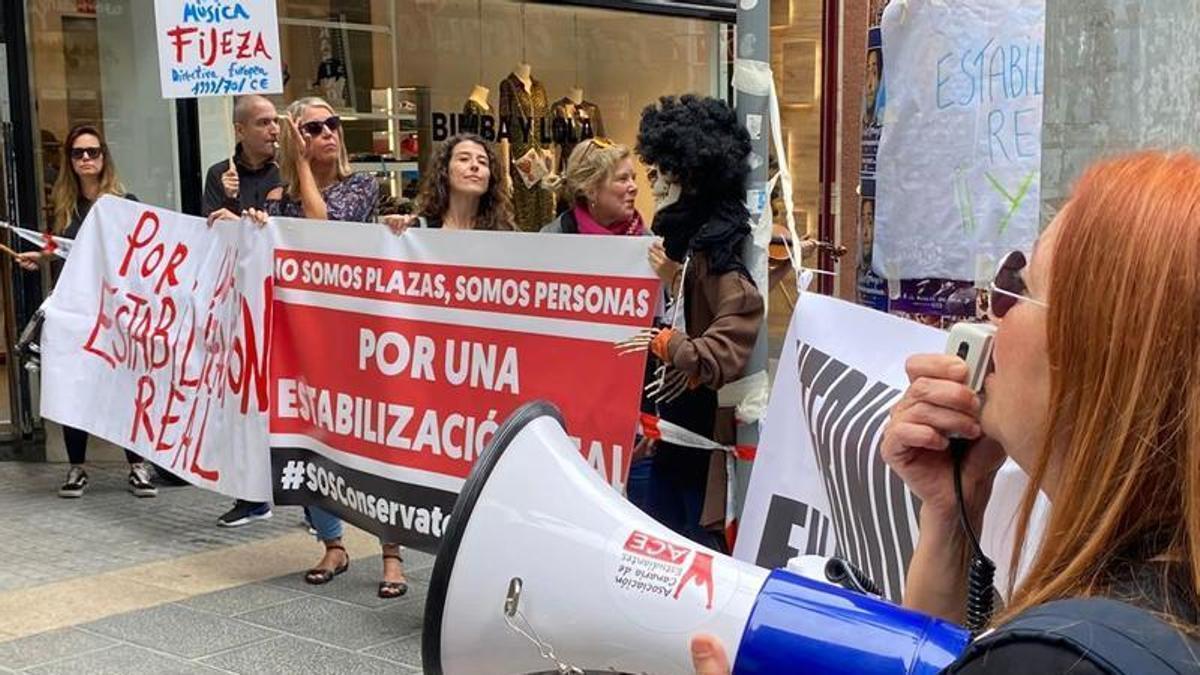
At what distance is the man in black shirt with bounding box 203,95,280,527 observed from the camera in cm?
682

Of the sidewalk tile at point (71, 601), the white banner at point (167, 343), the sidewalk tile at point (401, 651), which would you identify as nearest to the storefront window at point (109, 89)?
the white banner at point (167, 343)

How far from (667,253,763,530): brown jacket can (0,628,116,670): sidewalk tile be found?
2425 mm

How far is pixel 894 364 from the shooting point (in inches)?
110

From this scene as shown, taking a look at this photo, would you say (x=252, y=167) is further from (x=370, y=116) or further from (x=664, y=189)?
(x=664, y=189)

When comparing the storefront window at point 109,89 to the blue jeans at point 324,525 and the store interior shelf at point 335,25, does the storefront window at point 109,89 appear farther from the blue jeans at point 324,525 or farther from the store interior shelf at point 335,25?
the blue jeans at point 324,525

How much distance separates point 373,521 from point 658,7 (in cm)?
739

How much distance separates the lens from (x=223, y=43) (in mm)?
6098

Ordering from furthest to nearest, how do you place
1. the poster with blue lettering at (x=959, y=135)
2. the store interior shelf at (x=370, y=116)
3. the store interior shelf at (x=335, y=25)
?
the store interior shelf at (x=370, y=116), the store interior shelf at (x=335, y=25), the poster with blue lettering at (x=959, y=135)

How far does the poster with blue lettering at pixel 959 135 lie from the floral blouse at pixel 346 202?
2514mm

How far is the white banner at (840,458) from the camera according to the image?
2.56 m

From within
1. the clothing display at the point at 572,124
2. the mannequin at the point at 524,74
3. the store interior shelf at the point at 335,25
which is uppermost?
the store interior shelf at the point at 335,25

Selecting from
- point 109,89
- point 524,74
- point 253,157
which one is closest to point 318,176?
point 253,157

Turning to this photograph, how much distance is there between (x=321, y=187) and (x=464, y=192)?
944mm

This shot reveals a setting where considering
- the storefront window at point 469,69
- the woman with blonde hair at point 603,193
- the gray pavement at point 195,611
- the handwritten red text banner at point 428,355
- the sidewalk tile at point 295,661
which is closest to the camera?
the handwritten red text banner at point 428,355
